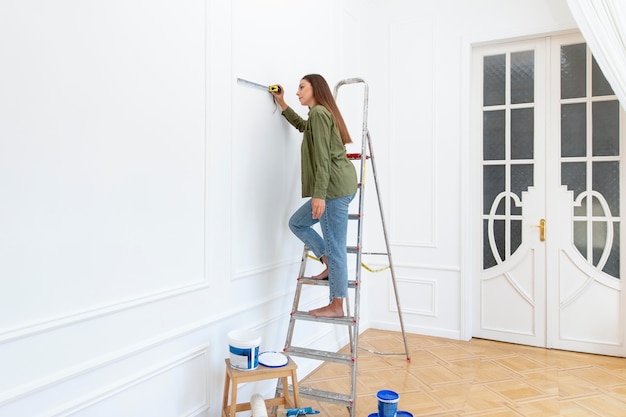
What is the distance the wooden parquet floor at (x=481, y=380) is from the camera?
2.69 meters

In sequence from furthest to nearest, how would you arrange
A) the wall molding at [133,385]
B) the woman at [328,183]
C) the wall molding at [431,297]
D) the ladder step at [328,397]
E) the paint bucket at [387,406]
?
the wall molding at [431,297] → the woman at [328,183] → the ladder step at [328,397] → the paint bucket at [387,406] → the wall molding at [133,385]

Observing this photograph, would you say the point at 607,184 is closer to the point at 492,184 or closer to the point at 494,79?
the point at 492,184

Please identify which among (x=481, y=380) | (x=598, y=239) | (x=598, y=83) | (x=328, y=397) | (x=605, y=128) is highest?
(x=598, y=83)

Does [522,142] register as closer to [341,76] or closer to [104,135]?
[341,76]

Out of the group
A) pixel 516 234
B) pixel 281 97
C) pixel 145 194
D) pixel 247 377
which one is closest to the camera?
pixel 145 194

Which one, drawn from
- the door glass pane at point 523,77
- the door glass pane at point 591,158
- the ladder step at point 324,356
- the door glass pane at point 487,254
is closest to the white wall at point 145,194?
the ladder step at point 324,356

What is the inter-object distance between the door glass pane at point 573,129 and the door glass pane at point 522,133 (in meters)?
0.23

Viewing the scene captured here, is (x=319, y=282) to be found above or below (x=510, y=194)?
below

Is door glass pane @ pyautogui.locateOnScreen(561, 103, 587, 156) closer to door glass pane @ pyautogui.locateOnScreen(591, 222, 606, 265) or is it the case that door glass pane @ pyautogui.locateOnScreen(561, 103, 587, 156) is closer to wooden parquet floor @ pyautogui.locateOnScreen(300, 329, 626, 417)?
door glass pane @ pyautogui.locateOnScreen(591, 222, 606, 265)

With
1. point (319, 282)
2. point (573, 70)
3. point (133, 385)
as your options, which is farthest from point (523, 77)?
point (133, 385)

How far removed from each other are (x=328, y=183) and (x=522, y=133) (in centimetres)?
223

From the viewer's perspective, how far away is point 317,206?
2492 millimetres

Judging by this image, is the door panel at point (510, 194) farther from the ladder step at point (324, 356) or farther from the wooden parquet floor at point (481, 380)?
the ladder step at point (324, 356)

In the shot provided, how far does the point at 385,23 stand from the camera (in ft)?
14.0
